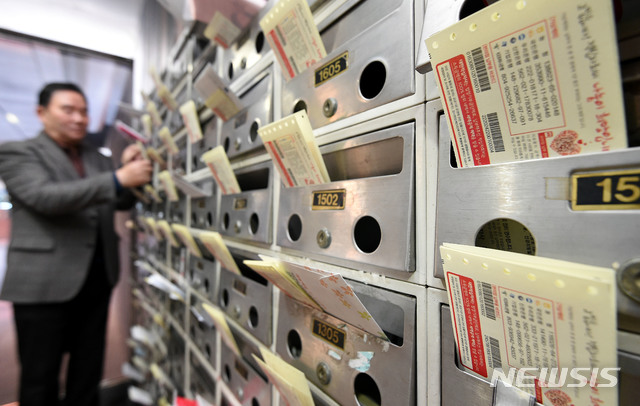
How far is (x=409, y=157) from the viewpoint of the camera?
0.43m

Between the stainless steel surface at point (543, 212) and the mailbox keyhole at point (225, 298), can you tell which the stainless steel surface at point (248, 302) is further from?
the stainless steel surface at point (543, 212)

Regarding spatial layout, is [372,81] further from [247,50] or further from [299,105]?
[247,50]

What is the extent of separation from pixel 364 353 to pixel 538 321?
0.94 ft

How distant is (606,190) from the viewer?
0.26 metres

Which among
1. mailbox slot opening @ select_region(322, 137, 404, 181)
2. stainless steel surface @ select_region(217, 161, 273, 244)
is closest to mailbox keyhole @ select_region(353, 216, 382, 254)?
mailbox slot opening @ select_region(322, 137, 404, 181)

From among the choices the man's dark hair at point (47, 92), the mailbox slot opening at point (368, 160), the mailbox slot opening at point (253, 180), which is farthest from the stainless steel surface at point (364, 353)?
the man's dark hair at point (47, 92)

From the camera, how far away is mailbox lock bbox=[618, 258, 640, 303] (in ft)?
0.80

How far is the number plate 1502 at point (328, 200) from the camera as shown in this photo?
1.73ft

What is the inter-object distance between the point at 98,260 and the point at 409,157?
2.06m

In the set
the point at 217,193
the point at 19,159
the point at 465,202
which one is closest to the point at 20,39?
the point at 19,159

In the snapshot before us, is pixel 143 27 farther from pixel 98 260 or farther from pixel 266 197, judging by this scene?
pixel 266 197

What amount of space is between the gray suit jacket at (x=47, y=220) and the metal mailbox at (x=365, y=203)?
1.33 metres

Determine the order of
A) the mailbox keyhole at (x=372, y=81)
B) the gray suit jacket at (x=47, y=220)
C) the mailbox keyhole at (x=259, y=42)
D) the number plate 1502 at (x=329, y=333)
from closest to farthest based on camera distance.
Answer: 1. the number plate 1502 at (x=329, y=333)
2. the mailbox keyhole at (x=372, y=81)
3. the mailbox keyhole at (x=259, y=42)
4. the gray suit jacket at (x=47, y=220)

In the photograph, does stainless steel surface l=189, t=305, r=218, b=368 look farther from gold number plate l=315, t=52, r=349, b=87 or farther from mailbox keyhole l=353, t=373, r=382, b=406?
gold number plate l=315, t=52, r=349, b=87
